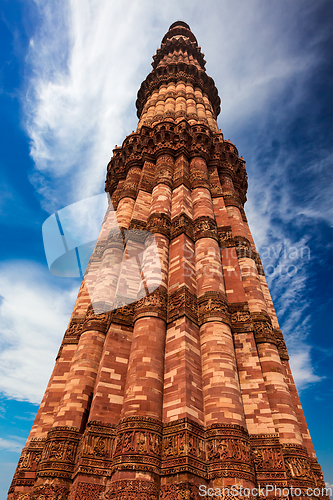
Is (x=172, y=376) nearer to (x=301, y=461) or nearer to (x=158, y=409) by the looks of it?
(x=158, y=409)

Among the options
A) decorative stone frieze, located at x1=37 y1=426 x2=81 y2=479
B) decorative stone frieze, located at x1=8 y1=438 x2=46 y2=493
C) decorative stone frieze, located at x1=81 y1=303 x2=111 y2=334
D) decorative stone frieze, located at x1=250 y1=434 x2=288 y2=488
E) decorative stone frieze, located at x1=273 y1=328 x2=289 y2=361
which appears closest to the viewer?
decorative stone frieze, located at x1=250 y1=434 x2=288 y2=488

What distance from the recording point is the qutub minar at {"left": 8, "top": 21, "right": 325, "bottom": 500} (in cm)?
641

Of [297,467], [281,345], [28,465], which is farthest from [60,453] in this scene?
[281,345]

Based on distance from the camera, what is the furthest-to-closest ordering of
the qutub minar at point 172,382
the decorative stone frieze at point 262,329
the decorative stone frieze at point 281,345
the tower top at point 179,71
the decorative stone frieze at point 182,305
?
the tower top at point 179,71, the decorative stone frieze at point 281,345, the decorative stone frieze at point 262,329, the decorative stone frieze at point 182,305, the qutub minar at point 172,382

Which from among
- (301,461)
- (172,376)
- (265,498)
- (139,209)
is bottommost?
(265,498)

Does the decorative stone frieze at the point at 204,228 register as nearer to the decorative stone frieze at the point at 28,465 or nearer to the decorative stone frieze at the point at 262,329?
the decorative stone frieze at the point at 262,329

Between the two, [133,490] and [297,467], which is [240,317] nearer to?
[297,467]

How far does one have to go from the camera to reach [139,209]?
13.3 meters

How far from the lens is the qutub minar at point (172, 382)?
6414mm

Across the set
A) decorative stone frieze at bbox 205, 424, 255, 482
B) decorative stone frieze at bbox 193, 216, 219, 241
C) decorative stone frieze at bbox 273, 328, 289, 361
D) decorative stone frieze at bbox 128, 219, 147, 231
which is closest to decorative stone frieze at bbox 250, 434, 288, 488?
decorative stone frieze at bbox 205, 424, 255, 482

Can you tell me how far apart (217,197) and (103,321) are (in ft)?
26.1

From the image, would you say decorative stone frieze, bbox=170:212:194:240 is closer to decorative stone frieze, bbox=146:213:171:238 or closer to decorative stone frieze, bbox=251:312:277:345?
decorative stone frieze, bbox=146:213:171:238

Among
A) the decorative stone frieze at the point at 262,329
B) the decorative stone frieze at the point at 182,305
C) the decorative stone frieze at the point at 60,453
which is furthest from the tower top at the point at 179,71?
the decorative stone frieze at the point at 60,453

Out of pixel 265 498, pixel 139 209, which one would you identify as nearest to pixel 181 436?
pixel 265 498
